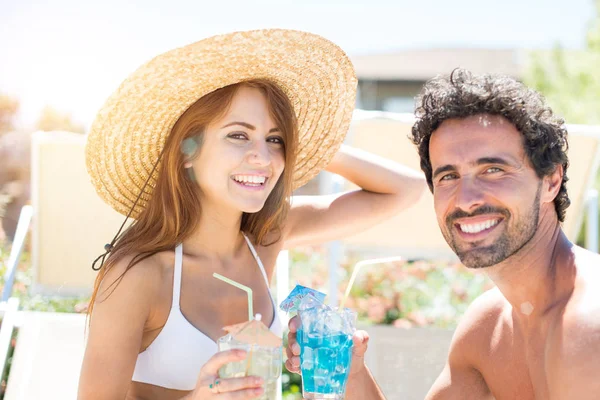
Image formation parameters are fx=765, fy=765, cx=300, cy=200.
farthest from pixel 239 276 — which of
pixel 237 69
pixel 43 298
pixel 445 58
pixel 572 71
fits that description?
pixel 445 58

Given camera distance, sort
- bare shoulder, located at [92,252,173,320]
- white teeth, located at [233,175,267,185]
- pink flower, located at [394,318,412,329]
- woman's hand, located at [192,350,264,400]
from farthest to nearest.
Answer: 1. pink flower, located at [394,318,412,329]
2. white teeth, located at [233,175,267,185]
3. bare shoulder, located at [92,252,173,320]
4. woman's hand, located at [192,350,264,400]

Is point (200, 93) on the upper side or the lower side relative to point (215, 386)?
upper

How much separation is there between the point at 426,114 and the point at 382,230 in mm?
2238

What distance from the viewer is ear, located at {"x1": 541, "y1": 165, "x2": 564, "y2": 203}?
2.84 m

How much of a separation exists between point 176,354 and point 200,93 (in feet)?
3.32

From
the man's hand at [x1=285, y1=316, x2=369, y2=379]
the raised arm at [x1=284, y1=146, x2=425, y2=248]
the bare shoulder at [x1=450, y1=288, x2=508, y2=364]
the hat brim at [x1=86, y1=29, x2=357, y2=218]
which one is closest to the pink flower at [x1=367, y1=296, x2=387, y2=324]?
the raised arm at [x1=284, y1=146, x2=425, y2=248]

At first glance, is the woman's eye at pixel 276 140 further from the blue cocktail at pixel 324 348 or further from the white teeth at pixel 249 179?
the blue cocktail at pixel 324 348

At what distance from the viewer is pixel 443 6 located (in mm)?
22125

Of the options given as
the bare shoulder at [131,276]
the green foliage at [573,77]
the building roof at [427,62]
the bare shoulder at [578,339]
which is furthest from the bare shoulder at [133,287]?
the building roof at [427,62]

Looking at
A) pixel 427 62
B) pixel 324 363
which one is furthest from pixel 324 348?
pixel 427 62

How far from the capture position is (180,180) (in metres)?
3.05

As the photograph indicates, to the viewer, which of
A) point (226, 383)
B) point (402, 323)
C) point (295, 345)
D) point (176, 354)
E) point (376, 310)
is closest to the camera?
point (226, 383)

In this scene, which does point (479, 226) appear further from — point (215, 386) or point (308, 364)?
point (215, 386)

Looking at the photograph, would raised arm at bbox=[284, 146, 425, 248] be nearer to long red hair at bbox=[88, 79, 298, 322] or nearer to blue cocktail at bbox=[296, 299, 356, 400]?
long red hair at bbox=[88, 79, 298, 322]
